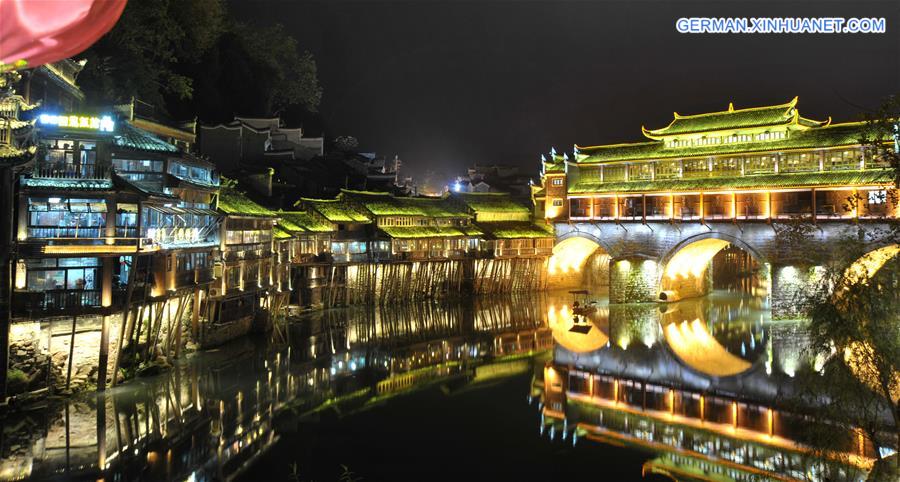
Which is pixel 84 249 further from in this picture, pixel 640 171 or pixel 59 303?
pixel 640 171

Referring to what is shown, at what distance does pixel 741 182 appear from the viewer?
4153cm

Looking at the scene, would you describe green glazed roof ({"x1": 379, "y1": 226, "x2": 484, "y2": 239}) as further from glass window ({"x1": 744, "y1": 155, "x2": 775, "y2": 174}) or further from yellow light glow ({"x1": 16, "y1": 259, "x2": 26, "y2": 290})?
yellow light glow ({"x1": 16, "y1": 259, "x2": 26, "y2": 290})

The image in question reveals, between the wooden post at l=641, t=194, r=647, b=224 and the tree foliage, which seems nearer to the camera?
the tree foliage

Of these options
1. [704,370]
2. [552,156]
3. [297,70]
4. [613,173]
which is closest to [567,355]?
[704,370]

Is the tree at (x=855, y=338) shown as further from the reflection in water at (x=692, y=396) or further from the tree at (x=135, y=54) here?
the tree at (x=135, y=54)

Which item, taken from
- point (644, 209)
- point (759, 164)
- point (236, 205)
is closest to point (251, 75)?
point (236, 205)

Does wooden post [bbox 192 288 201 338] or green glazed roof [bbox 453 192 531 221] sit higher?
green glazed roof [bbox 453 192 531 221]

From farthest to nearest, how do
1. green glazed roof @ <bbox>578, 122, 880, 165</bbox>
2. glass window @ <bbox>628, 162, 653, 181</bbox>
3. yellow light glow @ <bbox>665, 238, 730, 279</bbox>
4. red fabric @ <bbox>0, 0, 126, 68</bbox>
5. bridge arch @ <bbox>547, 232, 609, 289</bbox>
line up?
bridge arch @ <bbox>547, 232, 609, 289</bbox>
glass window @ <bbox>628, 162, 653, 181</bbox>
yellow light glow @ <bbox>665, 238, 730, 279</bbox>
green glazed roof @ <bbox>578, 122, 880, 165</bbox>
red fabric @ <bbox>0, 0, 126, 68</bbox>

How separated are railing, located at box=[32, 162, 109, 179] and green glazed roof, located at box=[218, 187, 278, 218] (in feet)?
25.7

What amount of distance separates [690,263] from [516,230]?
47.4 ft

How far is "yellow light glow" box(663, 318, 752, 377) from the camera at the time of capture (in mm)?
27297

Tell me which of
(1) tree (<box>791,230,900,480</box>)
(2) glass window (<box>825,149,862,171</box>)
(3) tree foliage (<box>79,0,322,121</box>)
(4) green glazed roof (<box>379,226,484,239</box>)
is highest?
(3) tree foliage (<box>79,0,322,121</box>)

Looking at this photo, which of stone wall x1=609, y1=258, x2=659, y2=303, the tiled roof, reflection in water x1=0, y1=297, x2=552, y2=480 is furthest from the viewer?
stone wall x1=609, y1=258, x2=659, y2=303

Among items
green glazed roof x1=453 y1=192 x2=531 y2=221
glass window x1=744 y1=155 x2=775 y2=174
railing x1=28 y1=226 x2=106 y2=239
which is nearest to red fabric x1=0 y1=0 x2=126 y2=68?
railing x1=28 y1=226 x2=106 y2=239
